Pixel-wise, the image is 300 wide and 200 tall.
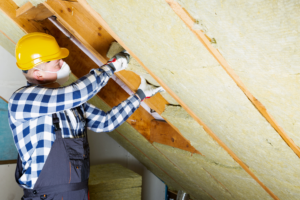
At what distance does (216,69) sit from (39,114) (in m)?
0.97

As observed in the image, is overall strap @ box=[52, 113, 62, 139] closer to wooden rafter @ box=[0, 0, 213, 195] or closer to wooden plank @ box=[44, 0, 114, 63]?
wooden plank @ box=[44, 0, 114, 63]

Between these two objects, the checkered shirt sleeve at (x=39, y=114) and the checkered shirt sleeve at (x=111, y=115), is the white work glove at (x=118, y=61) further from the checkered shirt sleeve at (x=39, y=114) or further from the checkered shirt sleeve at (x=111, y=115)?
the checkered shirt sleeve at (x=111, y=115)

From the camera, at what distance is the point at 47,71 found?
1.61 metres

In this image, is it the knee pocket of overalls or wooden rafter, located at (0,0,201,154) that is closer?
the knee pocket of overalls

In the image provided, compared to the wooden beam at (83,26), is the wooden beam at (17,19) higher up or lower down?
lower down

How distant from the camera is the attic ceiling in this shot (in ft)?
2.74

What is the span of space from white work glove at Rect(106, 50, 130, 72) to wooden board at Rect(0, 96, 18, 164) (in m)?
1.93

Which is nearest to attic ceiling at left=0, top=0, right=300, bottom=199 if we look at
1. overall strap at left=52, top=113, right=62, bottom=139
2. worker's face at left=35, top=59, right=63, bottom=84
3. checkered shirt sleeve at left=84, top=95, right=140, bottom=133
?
checkered shirt sleeve at left=84, top=95, right=140, bottom=133

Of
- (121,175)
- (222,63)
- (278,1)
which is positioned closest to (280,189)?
(222,63)

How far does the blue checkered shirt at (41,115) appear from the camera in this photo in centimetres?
138

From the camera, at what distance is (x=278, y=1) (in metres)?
0.69

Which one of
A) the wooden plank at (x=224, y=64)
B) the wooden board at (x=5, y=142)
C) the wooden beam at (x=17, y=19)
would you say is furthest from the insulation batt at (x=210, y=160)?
the wooden board at (x=5, y=142)

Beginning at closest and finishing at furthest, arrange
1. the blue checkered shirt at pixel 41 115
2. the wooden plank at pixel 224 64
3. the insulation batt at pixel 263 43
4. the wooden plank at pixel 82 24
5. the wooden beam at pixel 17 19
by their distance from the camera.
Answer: the insulation batt at pixel 263 43 < the wooden plank at pixel 224 64 < the blue checkered shirt at pixel 41 115 < the wooden plank at pixel 82 24 < the wooden beam at pixel 17 19

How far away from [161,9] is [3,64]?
8.35 ft
